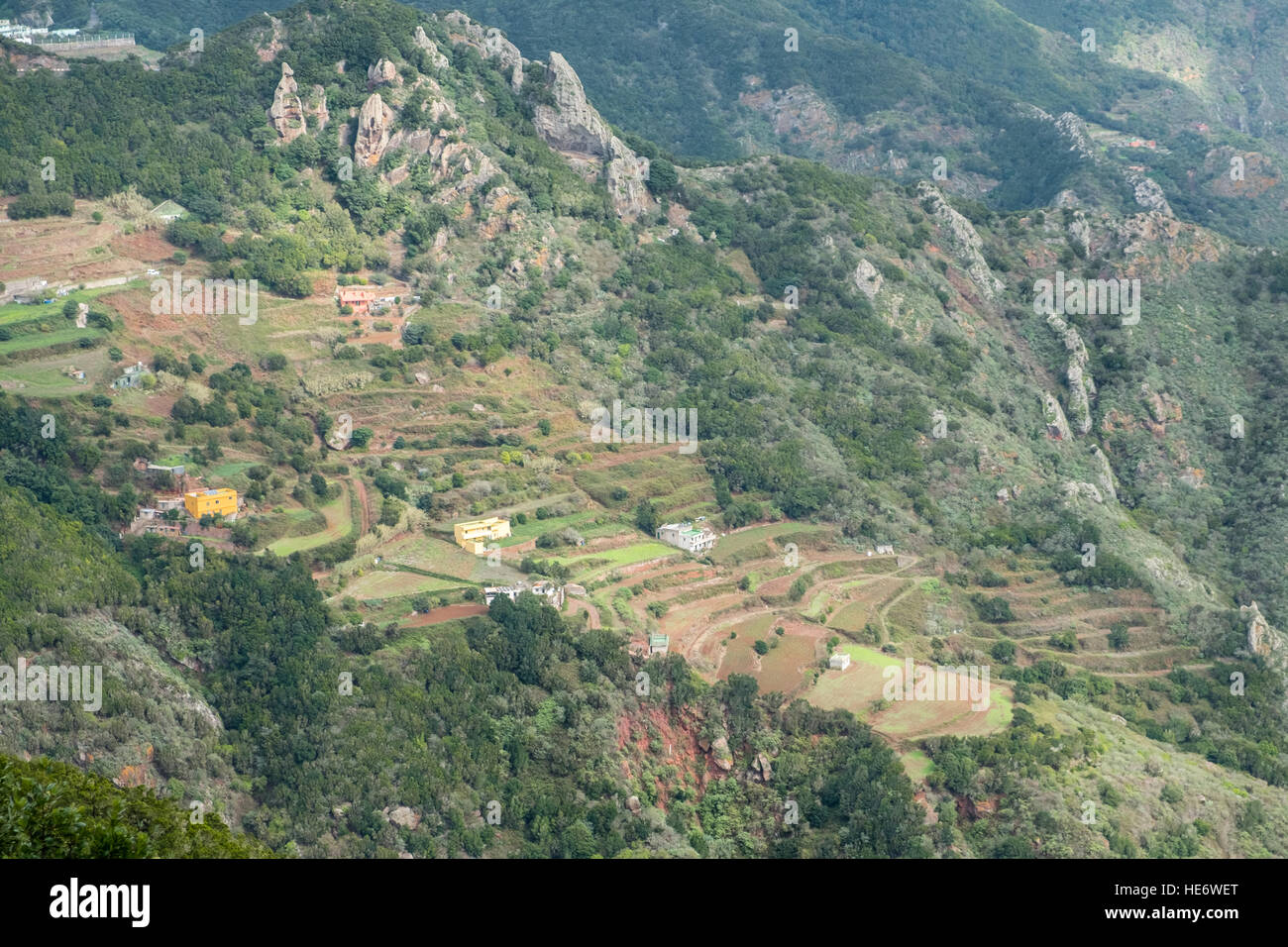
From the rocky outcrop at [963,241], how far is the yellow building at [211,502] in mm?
46871

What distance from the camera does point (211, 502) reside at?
61.8m

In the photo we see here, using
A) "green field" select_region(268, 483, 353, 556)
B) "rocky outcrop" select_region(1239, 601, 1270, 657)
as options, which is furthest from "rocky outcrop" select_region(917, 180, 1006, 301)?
"green field" select_region(268, 483, 353, 556)

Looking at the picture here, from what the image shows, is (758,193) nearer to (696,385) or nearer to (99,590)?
(696,385)

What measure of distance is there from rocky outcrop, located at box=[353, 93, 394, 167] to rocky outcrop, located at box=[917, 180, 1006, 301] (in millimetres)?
32573

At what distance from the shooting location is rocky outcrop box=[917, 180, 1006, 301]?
3681 inches

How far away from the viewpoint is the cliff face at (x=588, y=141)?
8994 cm

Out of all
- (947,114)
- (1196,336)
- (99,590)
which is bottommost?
(99,590)

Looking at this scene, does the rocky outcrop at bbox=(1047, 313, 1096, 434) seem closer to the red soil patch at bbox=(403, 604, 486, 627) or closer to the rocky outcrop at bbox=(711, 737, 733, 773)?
the rocky outcrop at bbox=(711, 737, 733, 773)

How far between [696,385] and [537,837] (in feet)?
106

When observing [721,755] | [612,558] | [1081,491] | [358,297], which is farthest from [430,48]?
[721,755]

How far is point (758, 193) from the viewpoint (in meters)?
96.6

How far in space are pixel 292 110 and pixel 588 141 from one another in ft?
54.2

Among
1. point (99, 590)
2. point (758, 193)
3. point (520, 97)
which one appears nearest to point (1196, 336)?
point (758, 193)

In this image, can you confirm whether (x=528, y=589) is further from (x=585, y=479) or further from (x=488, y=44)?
(x=488, y=44)
